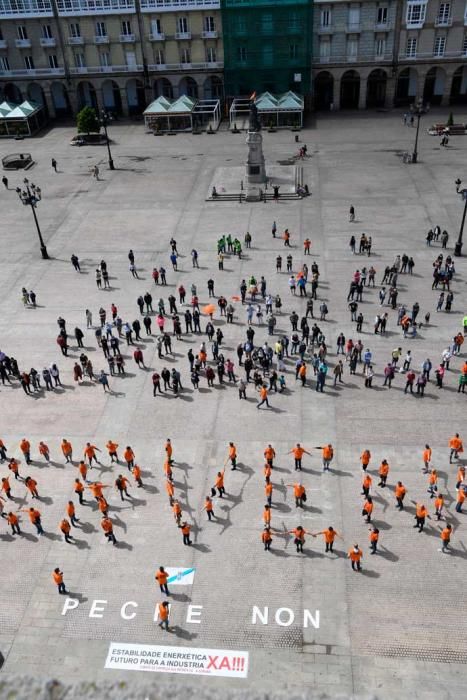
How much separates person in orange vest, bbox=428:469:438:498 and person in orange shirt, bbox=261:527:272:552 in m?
5.56

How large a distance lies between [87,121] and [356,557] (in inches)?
1921

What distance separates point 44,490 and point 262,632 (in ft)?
30.4

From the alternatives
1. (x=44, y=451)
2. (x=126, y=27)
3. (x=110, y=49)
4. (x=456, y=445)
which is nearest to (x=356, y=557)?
(x=456, y=445)

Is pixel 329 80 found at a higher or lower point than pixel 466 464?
higher

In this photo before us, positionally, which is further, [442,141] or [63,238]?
[442,141]

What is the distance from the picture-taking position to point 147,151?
55.4 m

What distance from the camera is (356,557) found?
18.1 metres

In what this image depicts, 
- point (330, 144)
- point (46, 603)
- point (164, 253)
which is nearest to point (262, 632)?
point (46, 603)

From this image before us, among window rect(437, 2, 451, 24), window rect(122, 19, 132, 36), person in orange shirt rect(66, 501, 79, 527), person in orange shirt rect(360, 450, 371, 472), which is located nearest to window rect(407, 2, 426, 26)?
window rect(437, 2, 451, 24)

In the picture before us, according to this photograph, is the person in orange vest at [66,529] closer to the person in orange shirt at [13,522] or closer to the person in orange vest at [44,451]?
the person in orange shirt at [13,522]

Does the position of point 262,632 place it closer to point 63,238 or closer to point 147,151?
point 63,238

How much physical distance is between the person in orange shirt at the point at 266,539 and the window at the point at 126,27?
177ft

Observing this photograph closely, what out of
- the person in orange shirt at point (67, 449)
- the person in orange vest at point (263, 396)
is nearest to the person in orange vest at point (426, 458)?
the person in orange vest at point (263, 396)

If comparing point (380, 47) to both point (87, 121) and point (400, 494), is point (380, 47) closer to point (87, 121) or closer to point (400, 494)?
point (87, 121)
